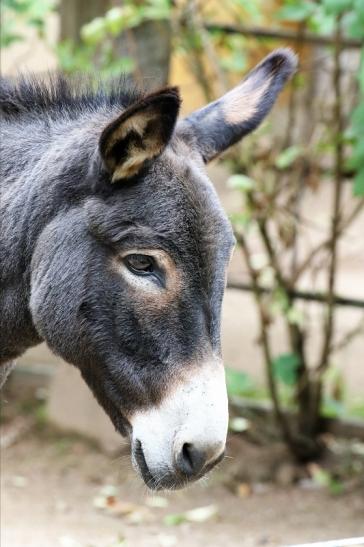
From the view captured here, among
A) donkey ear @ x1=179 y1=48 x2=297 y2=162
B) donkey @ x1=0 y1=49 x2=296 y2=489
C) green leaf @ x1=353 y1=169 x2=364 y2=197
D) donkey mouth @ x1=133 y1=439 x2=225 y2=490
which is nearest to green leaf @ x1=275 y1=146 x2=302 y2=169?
green leaf @ x1=353 y1=169 x2=364 y2=197

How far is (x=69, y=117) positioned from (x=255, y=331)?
512 centimetres

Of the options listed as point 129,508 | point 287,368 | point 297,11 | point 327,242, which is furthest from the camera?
point 287,368

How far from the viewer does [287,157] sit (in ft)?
19.7

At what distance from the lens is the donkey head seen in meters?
2.92

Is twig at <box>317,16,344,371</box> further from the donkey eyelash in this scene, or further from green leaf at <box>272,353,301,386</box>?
the donkey eyelash

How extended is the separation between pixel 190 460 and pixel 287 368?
11.7 ft

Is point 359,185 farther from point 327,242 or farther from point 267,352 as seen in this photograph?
point 267,352

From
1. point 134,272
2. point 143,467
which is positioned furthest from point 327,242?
point 143,467

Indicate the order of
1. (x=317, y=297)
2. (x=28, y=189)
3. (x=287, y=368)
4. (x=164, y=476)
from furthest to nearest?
(x=317, y=297) → (x=287, y=368) → (x=28, y=189) → (x=164, y=476)

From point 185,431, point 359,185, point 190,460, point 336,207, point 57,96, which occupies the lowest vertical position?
point 336,207

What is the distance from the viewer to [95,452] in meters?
6.75

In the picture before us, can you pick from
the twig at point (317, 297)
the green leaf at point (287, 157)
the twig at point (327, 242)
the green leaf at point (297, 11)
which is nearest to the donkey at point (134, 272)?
the green leaf at point (297, 11)

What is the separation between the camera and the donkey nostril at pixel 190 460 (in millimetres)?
2871

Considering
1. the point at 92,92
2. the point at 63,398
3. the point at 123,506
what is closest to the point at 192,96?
the point at 63,398
